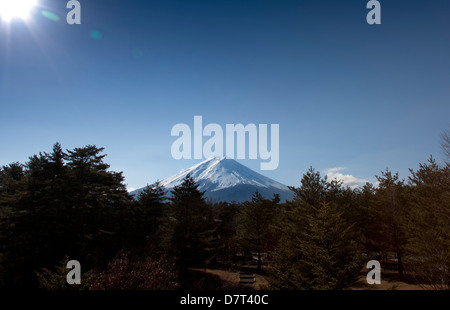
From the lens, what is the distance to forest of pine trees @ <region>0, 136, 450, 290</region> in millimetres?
12852

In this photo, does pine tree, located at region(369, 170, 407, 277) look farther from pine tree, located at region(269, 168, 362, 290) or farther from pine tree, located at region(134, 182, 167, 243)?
pine tree, located at region(134, 182, 167, 243)

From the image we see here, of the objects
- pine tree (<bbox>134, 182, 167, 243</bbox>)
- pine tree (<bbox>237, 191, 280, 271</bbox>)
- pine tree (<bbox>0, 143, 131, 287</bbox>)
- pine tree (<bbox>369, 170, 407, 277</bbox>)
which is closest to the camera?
pine tree (<bbox>0, 143, 131, 287</bbox>)

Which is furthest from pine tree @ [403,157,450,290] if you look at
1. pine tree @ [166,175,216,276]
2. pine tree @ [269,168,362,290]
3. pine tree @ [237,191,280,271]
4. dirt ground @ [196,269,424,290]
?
pine tree @ [166,175,216,276]

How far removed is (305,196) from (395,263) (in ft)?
87.7

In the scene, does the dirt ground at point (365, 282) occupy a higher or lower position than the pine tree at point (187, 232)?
lower

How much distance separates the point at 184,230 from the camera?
89.5 feet

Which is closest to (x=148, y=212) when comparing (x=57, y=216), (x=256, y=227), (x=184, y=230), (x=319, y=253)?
(x=184, y=230)

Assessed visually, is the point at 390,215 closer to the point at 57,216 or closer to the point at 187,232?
the point at 187,232

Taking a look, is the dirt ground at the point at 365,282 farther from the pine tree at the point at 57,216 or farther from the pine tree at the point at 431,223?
the pine tree at the point at 57,216

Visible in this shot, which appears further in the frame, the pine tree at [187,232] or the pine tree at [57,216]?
the pine tree at [187,232]

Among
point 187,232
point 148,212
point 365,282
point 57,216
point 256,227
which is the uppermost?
point 57,216

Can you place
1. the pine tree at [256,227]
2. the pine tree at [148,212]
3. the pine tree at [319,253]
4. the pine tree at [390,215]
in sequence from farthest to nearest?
the pine tree at [148,212] → the pine tree at [256,227] → the pine tree at [390,215] → the pine tree at [319,253]

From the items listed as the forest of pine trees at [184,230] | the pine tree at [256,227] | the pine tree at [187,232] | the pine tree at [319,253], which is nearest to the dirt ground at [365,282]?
the forest of pine trees at [184,230]

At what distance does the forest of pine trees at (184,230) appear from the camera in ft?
42.2
